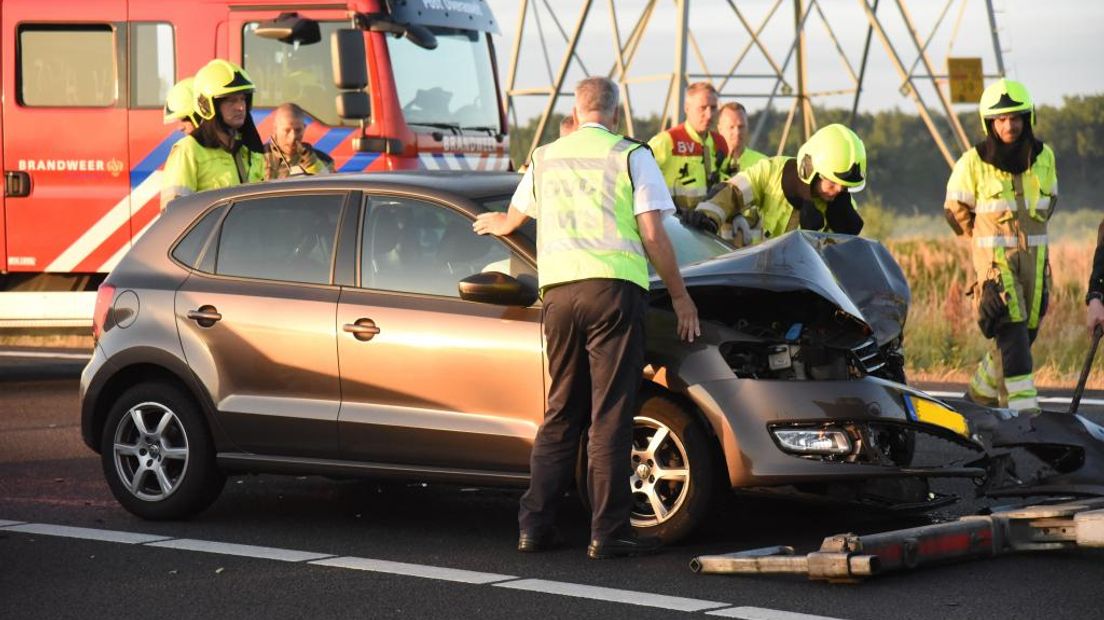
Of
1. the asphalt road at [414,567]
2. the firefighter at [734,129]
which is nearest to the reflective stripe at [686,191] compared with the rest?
the firefighter at [734,129]

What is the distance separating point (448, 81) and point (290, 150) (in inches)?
110

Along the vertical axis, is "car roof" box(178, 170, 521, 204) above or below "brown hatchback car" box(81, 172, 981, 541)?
above

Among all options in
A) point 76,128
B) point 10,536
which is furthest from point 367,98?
point 10,536

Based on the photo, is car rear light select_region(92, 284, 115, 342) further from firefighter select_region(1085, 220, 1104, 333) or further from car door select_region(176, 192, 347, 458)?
firefighter select_region(1085, 220, 1104, 333)

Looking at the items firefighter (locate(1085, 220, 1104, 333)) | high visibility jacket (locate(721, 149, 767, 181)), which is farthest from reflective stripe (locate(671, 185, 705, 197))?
firefighter (locate(1085, 220, 1104, 333))

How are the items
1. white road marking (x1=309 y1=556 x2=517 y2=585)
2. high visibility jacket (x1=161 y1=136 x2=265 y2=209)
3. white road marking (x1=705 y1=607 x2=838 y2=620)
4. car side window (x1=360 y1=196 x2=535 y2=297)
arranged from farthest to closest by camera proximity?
high visibility jacket (x1=161 y1=136 x2=265 y2=209) < car side window (x1=360 y1=196 x2=535 y2=297) < white road marking (x1=309 y1=556 x2=517 y2=585) < white road marking (x1=705 y1=607 x2=838 y2=620)

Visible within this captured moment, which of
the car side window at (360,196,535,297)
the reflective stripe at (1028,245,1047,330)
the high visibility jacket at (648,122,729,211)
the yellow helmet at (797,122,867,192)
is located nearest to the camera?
the car side window at (360,196,535,297)

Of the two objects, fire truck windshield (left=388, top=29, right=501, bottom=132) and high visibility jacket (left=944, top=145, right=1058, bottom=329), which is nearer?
high visibility jacket (left=944, top=145, right=1058, bottom=329)

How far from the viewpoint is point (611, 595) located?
6.56 m

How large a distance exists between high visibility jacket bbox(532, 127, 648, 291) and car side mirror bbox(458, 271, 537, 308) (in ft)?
0.62

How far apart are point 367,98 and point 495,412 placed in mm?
6322

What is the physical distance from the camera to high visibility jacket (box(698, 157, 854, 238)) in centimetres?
970


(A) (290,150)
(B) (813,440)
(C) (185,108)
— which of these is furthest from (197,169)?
(B) (813,440)

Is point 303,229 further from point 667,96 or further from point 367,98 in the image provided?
point 667,96
